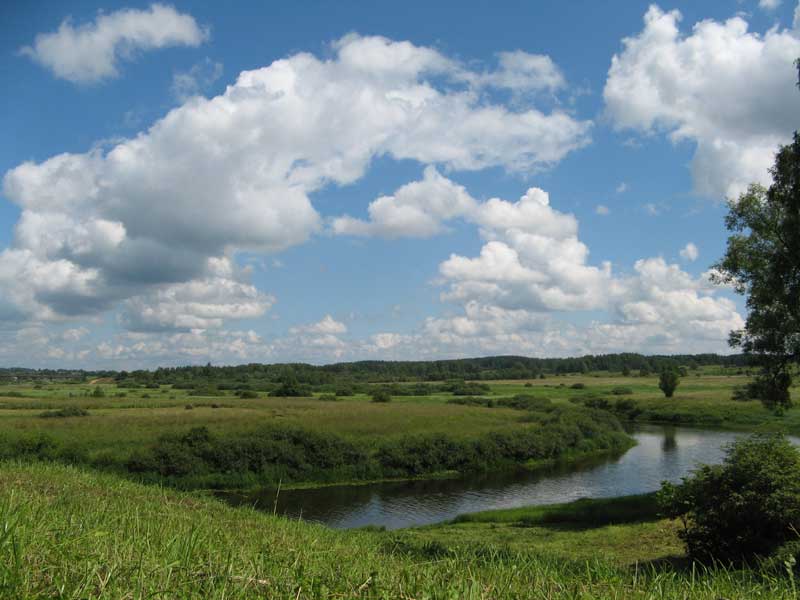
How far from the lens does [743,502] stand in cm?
1555

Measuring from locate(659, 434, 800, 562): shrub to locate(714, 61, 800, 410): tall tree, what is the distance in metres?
7.63

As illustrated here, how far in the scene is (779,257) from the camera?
22.1 m

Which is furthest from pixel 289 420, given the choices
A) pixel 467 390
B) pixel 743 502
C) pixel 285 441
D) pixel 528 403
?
pixel 467 390

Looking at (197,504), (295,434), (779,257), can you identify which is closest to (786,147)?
(779,257)

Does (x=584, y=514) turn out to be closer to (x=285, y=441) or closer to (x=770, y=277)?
(x=770, y=277)

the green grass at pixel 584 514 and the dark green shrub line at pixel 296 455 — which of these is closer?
the green grass at pixel 584 514

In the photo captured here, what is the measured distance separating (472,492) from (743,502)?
30.5 metres

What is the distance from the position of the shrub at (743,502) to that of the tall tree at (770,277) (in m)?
7.63

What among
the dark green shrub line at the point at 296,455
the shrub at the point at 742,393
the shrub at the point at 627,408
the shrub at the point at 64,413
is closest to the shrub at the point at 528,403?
the shrub at the point at 627,408

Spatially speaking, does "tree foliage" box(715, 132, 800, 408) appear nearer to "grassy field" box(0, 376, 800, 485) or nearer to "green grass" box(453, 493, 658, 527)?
"green grass" box(453, 493, 658, 527)

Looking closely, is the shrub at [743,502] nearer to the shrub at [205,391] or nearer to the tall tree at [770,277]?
the tall tree at [770,277]

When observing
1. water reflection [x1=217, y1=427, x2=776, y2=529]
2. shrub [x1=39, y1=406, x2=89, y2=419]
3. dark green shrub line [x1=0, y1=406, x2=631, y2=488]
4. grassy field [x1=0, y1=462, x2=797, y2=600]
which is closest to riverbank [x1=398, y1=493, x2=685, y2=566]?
water reflection [x1=217, y1=427, x2=776, y2=529]

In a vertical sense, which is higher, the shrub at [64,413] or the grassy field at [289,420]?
the shrub at [64,413]

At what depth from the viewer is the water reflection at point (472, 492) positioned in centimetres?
3678
